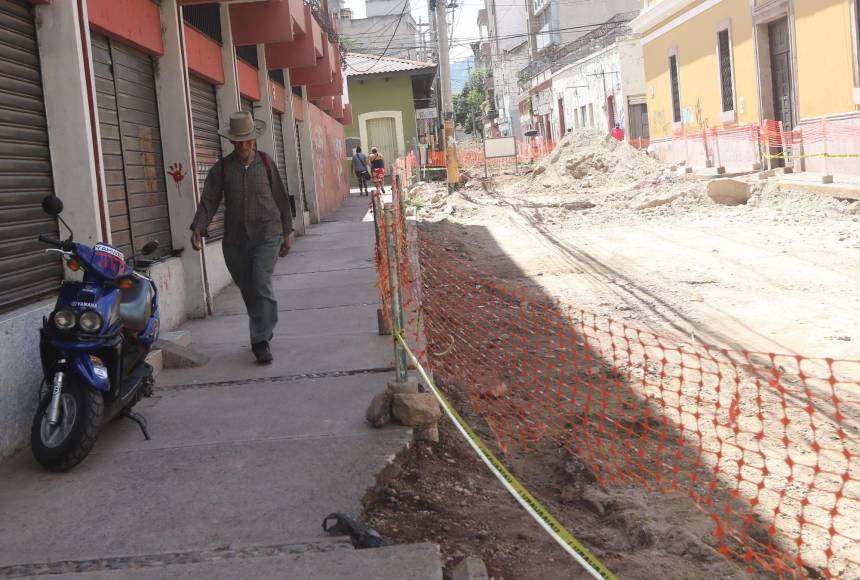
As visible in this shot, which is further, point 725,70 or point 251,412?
point 725,70

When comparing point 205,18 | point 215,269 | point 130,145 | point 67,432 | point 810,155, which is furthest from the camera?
point 810,155

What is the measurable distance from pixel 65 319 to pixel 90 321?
0.38 ft

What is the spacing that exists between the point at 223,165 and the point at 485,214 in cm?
1476

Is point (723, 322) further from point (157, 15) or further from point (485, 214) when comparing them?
point (485, 214)

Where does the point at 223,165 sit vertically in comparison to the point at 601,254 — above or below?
above

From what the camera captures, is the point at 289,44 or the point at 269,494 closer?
the point at 269,494

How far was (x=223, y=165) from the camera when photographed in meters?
6.82

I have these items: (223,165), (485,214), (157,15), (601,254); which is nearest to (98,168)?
(223,165)

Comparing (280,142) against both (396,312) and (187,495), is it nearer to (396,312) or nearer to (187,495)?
(396,312)

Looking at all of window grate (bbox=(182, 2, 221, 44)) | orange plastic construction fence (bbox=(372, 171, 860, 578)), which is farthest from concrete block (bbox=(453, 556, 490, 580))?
window grate (bbox=(182, 2, 221, 44))

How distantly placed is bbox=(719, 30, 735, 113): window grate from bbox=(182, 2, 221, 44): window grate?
1553 cm

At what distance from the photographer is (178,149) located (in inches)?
348

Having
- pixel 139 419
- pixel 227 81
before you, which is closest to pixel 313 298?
pixel 227 81

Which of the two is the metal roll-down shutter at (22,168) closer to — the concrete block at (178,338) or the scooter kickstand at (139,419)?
the scooter kickstand at (139,419)
